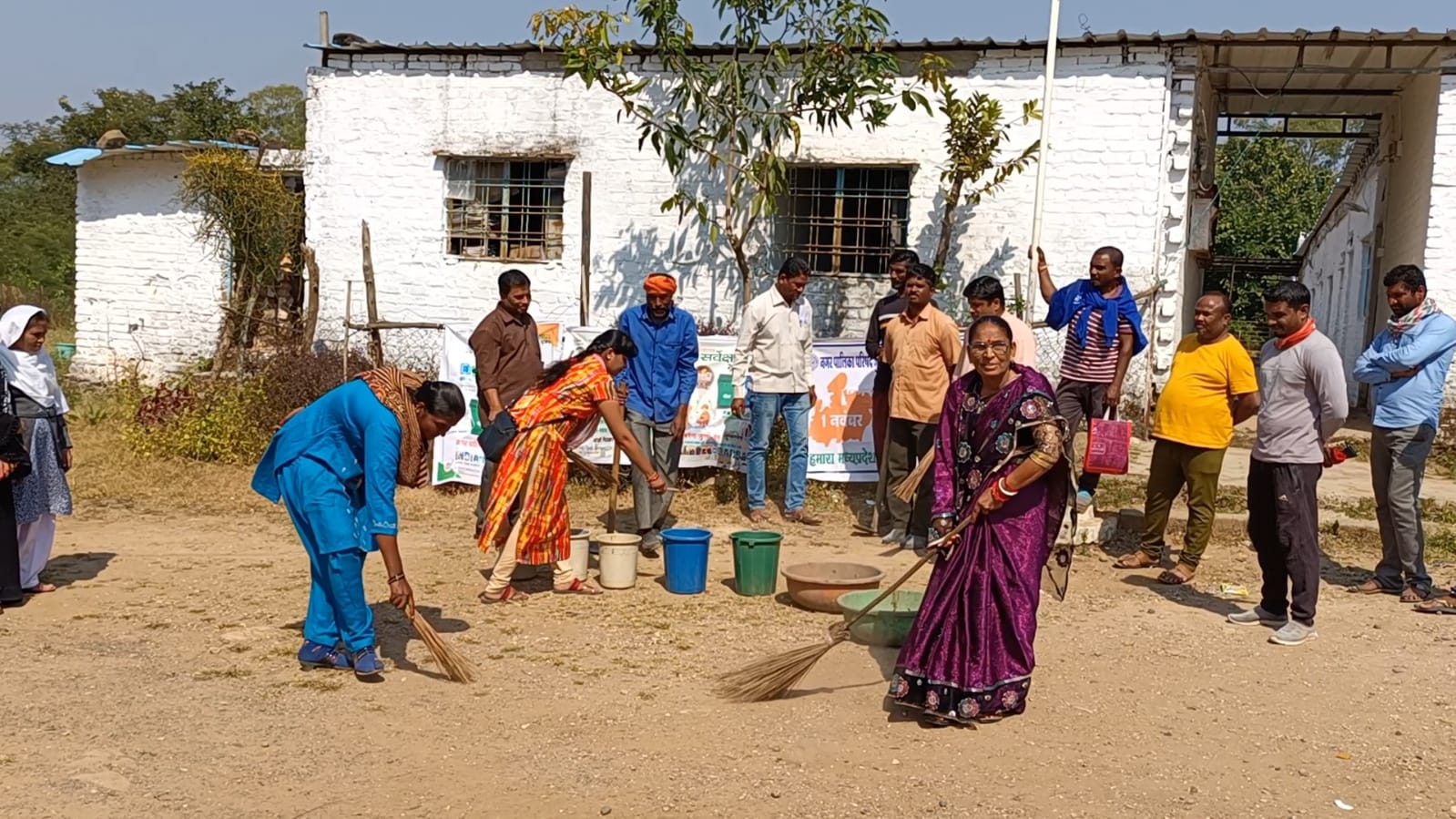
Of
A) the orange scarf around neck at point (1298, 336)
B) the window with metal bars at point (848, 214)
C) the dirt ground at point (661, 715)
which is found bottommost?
the dirt ground at point (661, 715)

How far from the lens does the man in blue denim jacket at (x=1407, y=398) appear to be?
645cm

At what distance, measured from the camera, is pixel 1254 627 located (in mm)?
6238

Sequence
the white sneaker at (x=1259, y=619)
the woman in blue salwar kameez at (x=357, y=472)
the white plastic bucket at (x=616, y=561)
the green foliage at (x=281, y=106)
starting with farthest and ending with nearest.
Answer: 1. the green foliage at (x=281, y=106)
2. the white plastic bucket at (x=616, y=561)
3. the white sneaker at (x=1259, y=619)
4. the woman in blue salwar kameez at (x=357, y=472)

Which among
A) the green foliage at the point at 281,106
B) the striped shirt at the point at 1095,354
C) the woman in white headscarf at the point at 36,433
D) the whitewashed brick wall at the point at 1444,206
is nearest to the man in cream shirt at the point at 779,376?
the striped shirt at the point at 1095,354

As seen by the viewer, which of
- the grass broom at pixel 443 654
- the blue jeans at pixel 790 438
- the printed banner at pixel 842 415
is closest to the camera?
the grass broom at pixel 443 654

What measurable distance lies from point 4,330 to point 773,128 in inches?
265

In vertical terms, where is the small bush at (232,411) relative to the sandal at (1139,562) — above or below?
above

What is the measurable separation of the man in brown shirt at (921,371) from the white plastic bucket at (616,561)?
2.00 metres

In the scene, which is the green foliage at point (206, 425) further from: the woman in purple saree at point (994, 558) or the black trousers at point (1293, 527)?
the black trousers at point (1293, 527)

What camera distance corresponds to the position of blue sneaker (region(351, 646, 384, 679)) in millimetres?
5184

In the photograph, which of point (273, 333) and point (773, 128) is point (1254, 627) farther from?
point (273, 333)

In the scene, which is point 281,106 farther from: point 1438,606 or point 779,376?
point 1438,606

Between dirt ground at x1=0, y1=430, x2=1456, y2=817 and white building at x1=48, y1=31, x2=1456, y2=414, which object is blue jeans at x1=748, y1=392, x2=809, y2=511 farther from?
white building at x1=48, y1=31, x2=1456, y2=414

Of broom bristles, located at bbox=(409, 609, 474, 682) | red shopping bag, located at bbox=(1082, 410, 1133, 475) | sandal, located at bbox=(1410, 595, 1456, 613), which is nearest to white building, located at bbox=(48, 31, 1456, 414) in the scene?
red shopping bag, located at bbox=(1082, 410, 1133, 475)
